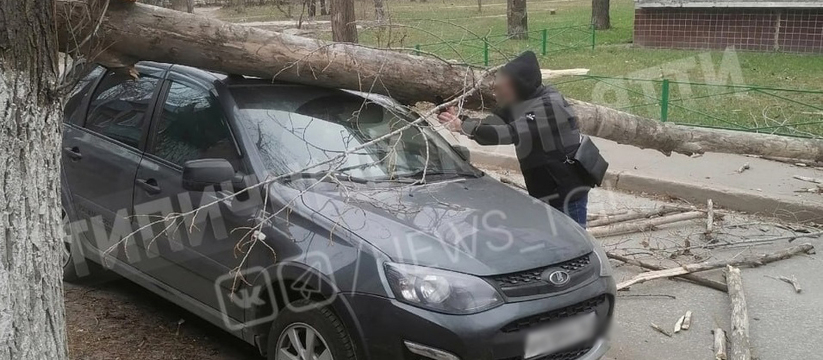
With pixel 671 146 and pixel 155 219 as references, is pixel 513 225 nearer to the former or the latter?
pixel 155 219

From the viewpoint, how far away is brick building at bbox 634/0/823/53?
56.3 ft

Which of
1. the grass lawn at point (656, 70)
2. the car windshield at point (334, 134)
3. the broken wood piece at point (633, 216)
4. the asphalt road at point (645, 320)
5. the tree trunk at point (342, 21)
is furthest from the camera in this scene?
the tree trunk at point (342, 21)

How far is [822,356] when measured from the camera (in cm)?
443

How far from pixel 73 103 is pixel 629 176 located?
557cm

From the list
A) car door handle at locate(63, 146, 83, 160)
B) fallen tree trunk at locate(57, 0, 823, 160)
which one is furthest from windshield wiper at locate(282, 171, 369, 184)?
car door handle at locate(63, 146, 83, 160)

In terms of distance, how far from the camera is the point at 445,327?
10.8ft

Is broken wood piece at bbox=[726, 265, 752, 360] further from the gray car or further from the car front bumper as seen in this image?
the car front bumper

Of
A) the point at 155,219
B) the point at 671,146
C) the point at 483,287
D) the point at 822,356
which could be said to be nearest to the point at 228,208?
the point at 155,219

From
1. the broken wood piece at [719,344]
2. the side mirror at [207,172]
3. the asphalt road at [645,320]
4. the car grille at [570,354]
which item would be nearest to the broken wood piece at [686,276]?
the asphalt road at [645,320]

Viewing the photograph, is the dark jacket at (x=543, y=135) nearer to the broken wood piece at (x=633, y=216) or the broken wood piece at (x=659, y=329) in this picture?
the broken wood piece at (x=659, y=329)

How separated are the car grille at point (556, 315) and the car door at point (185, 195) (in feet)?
4.89

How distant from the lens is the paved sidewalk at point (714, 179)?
7.32 metres

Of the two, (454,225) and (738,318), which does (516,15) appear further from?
(454,225)

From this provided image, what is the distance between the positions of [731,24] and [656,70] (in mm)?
4052
